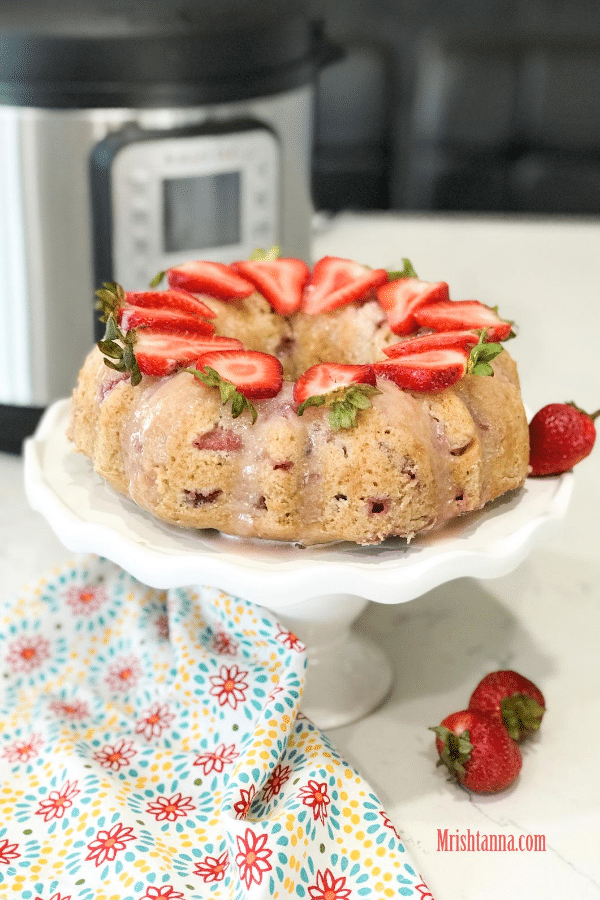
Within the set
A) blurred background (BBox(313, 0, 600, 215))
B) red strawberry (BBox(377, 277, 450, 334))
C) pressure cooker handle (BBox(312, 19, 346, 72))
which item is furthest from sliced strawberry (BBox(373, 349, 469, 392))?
blurred background (BBox(313, 0, 600, 215))

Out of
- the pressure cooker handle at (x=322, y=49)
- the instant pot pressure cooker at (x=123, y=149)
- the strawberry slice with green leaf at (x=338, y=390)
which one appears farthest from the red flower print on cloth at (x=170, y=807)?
the pressure cooker handle at (x=322, y=49)

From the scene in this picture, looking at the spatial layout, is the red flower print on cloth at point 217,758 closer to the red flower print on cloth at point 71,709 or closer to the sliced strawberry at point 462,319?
the red flower print on cloth at point 71,709

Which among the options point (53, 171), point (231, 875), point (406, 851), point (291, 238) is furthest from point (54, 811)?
point (291, 238)

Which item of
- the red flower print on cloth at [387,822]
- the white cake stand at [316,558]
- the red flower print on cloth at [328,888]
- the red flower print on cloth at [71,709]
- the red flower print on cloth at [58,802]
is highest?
the white cake stand at [316,558]

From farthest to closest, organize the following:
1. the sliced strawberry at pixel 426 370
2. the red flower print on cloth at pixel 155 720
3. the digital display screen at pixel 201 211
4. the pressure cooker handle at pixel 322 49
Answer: the pressure cooker handle at pixel 322 49
the digital display screen at pixel 201 211
the red flower print on cloth at pixel 155 720
the sliced strawberry at pixel 426 370

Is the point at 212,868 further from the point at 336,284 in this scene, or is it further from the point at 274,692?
the point at 336,284

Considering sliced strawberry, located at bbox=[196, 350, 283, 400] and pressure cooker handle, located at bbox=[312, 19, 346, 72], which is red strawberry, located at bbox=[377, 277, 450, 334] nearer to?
sliced strawberry, located at bbox=[196, 350, 283, 400]

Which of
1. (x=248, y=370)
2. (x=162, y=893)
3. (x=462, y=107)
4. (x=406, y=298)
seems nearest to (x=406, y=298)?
(x=406, y=298)
